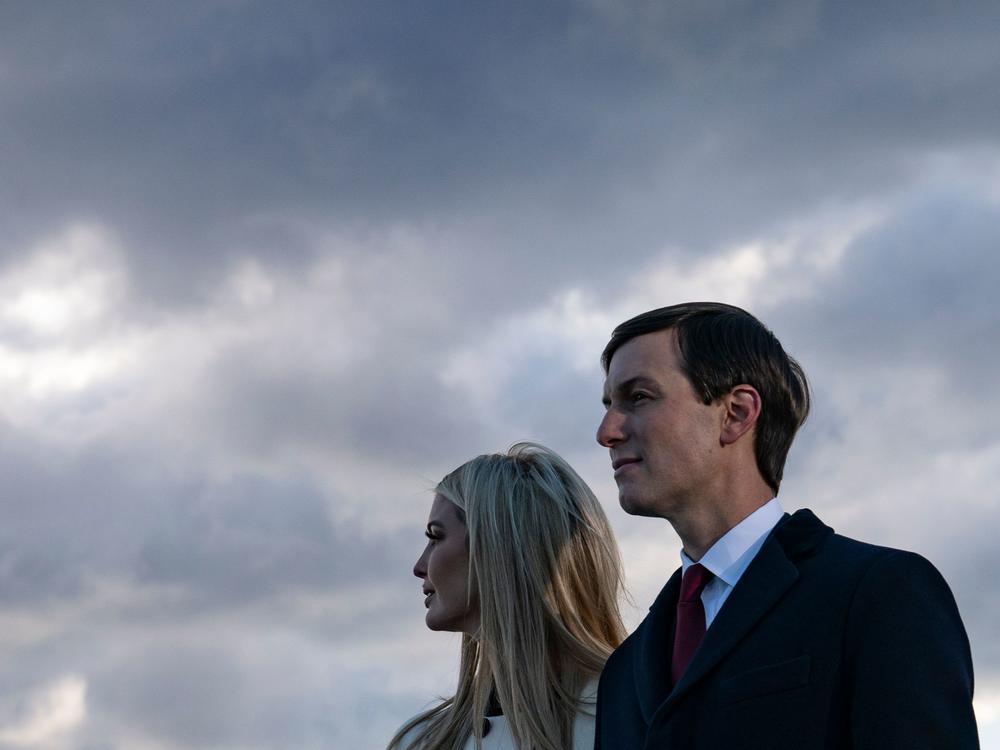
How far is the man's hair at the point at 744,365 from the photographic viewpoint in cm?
683

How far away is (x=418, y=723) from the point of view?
10.3m

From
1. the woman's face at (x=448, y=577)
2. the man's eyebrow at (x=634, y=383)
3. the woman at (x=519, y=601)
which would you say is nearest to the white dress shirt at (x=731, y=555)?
the man's eyebrow at (x=634, y=383)

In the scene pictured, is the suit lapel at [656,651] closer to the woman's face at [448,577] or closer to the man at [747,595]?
the man at [747,595]

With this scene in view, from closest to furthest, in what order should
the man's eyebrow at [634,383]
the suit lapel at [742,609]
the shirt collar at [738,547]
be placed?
the suit lapel at [742,609]
the shirt collar at [738,547]
the man's eyebrow at [634,383]

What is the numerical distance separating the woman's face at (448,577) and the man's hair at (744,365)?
3255 mm

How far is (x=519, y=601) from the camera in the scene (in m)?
9.59

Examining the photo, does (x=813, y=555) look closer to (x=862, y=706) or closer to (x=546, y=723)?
(x=862, y=706)

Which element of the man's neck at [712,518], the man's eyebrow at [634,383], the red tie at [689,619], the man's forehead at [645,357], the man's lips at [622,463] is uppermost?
the man's forehead at [645,357]

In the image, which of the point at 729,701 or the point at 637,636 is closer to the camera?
the point at 729,701

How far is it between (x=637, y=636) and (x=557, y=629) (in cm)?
232

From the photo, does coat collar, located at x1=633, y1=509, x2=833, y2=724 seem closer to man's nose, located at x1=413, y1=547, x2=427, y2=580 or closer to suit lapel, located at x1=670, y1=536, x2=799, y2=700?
suit lapel, located at x1=670, y1=536, x2=799, y2=700

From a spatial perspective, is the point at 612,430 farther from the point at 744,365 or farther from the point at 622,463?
the point at 744,365

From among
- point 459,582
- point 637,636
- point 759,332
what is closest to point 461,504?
point 459,582

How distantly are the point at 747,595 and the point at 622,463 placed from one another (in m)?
0.97
